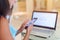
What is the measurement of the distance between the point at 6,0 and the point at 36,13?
747 millimetres

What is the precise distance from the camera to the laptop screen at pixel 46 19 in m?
1.36

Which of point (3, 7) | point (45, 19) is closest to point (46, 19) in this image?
point (45, 19)

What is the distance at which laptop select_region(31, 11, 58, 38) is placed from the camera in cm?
134

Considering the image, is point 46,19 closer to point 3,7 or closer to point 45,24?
point 45,24

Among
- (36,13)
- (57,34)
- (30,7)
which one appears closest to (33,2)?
(30,7)

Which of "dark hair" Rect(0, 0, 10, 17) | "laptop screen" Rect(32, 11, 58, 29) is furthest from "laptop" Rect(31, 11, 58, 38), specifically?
"dark hair" Rect(0, 0, 10, 17)

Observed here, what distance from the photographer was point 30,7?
13.3 ft

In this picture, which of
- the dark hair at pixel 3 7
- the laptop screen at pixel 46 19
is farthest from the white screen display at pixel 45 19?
the dark hair at pixel 3 7

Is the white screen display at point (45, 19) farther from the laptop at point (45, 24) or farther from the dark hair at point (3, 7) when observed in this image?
the dark hair at point (3, 7)

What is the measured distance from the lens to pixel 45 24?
1436mm

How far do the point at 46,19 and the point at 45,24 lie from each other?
58 mm

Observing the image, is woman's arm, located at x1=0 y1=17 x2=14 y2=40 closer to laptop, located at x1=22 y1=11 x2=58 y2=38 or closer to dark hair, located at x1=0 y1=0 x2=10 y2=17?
dark hair, located at x1=0 y1=0 x2=10 y2=17

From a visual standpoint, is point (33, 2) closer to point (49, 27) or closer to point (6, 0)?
point (49, 27)

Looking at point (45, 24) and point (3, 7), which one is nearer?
point (3, 7)
